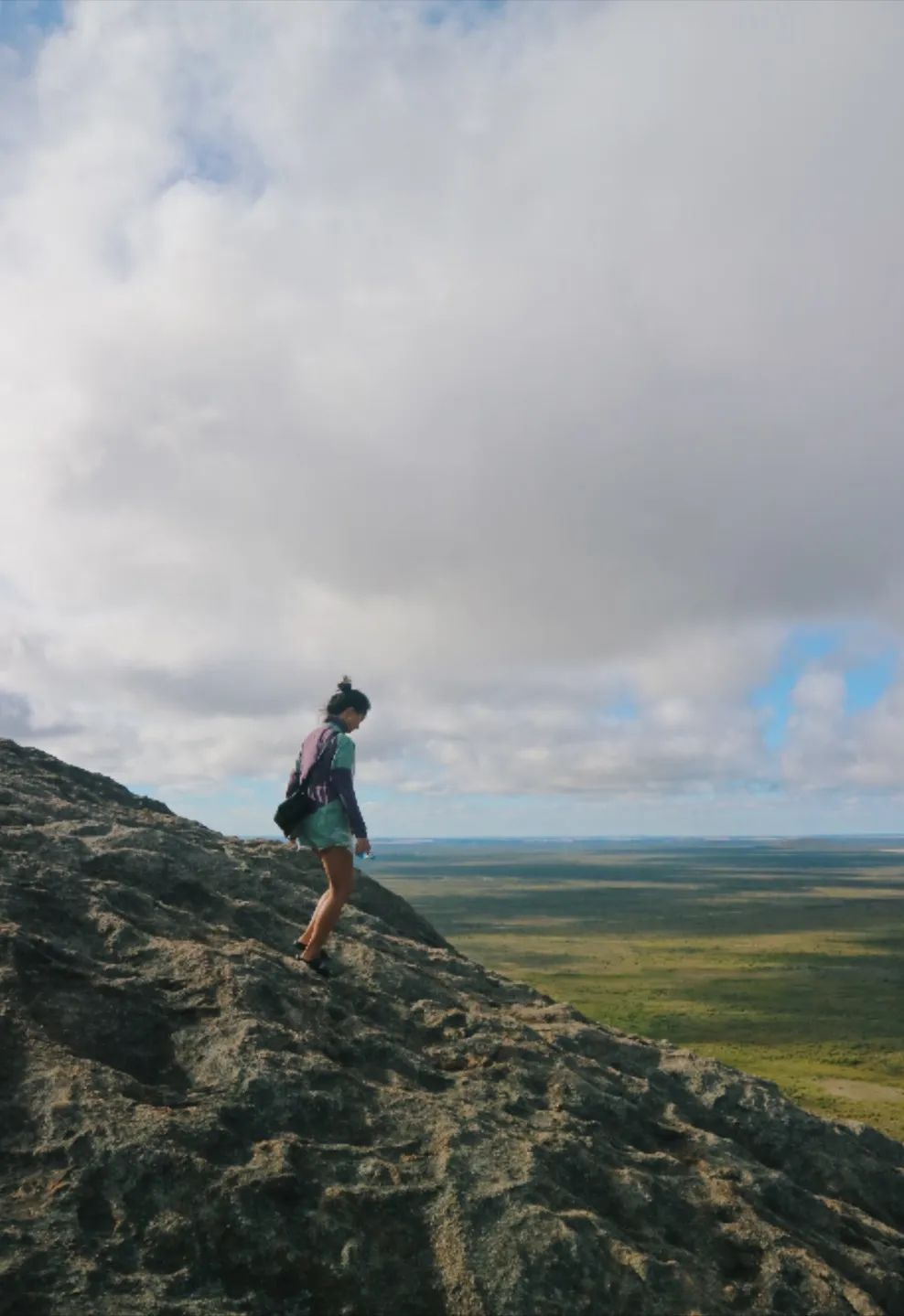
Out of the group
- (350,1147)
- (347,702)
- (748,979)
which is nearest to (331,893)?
(347,702)

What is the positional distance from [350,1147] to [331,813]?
143 inches

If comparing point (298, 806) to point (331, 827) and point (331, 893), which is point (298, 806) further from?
point (331, 893)

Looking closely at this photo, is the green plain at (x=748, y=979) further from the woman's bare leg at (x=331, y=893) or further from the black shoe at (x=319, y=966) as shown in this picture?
the woman's bare leg at (x=331, y=893)

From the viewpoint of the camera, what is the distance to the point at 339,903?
10.4 metres

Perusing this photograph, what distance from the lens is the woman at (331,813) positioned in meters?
10.2

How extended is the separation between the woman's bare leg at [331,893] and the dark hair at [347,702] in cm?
162

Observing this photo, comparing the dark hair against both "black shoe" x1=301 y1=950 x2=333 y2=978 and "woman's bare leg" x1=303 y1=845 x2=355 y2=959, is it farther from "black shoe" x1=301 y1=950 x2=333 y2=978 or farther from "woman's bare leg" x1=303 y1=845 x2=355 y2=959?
"black shoe" x1=301 y1=950 x2=333 y2=978

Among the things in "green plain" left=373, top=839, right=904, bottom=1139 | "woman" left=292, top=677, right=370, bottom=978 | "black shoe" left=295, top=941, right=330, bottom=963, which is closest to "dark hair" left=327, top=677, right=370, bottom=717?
"woman" left=292, top=677, right=370, bottom=978

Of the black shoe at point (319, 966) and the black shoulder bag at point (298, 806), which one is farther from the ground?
the black shoulder bag at point (298, 806)

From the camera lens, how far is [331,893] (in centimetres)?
1038

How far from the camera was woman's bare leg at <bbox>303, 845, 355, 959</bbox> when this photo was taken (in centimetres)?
1022

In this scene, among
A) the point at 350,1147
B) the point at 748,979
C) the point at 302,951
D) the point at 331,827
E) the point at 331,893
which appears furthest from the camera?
the point at 748,979

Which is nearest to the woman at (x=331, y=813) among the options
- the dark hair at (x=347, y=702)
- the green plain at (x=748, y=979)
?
the dark hair at (x=347, y=702)

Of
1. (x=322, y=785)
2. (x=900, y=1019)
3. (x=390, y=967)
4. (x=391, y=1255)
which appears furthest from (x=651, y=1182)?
(x=900, y=1019)
